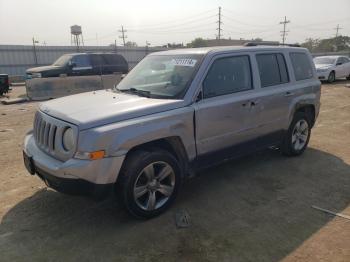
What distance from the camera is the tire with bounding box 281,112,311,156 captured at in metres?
5.48

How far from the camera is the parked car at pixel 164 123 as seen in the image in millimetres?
3246

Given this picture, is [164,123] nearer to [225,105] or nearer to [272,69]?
[225,105]

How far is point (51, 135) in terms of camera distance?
3.52 m

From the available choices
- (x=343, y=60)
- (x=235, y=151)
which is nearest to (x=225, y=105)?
(x=235, y=151)

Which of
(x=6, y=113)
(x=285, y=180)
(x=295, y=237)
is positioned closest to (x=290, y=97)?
(x=285, y=180)

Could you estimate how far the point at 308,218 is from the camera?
3729mm

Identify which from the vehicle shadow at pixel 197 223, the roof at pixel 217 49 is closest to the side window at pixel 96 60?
the roof at pixel 217 49

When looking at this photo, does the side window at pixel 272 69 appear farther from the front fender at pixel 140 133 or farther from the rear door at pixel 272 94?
the front fender at pixel 140 133

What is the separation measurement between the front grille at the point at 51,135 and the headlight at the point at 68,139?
29 mm

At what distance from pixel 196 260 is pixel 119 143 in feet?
4.30

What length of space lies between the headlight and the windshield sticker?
1700 mm

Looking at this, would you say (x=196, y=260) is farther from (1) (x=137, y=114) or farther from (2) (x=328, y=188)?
(2) (x=328, y=188)

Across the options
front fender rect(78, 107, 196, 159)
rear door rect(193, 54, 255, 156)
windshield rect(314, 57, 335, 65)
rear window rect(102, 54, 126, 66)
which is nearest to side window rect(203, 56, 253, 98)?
rear door rect(193, 54, 255, 156)

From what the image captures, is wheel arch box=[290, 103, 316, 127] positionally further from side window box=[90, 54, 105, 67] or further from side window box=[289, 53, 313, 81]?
side window box=[90, 54, 105, 67]
